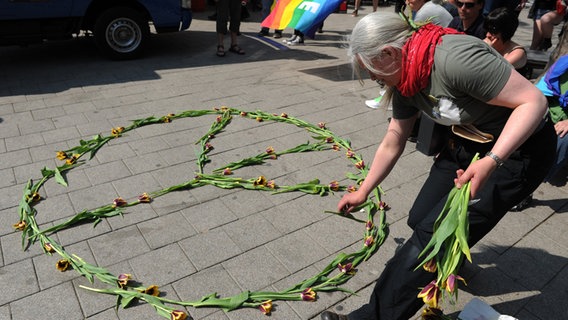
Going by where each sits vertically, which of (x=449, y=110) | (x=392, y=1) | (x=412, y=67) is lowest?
(x=392, y=1)

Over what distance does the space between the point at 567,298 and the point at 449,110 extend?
5.54 ft

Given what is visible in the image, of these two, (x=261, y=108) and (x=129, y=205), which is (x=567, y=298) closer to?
(x=129, y=205)

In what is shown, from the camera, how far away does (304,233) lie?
10.7ft

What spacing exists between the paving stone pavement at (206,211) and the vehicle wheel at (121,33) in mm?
902

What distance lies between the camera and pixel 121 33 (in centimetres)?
714

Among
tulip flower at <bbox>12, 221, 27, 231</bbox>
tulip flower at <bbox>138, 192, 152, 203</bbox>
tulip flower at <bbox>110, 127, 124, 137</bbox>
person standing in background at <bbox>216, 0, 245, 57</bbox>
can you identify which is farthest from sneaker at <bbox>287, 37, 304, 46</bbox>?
tulip flower at <bbox>12, 221, 27, 231</bbox>

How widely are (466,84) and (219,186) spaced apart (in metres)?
2.46

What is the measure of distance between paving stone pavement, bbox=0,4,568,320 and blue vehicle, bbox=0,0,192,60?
2.17 feet

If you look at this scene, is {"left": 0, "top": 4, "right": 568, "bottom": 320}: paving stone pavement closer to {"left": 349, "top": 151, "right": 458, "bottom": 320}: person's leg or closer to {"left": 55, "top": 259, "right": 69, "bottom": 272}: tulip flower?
{"left": 55, "top": 259, "right": 69, "bottom": 272}: tulip flower

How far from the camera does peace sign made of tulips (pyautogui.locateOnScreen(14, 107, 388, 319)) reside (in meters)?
2.61

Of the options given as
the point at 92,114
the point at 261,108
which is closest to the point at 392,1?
the point at 261,108

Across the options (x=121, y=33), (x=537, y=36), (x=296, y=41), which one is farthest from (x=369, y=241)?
(x=537, y=36)

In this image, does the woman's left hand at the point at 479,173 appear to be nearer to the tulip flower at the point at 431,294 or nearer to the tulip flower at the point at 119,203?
the tulip flower at the point at 431,294

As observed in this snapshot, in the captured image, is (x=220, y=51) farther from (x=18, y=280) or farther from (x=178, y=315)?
(x=178, y=315)
